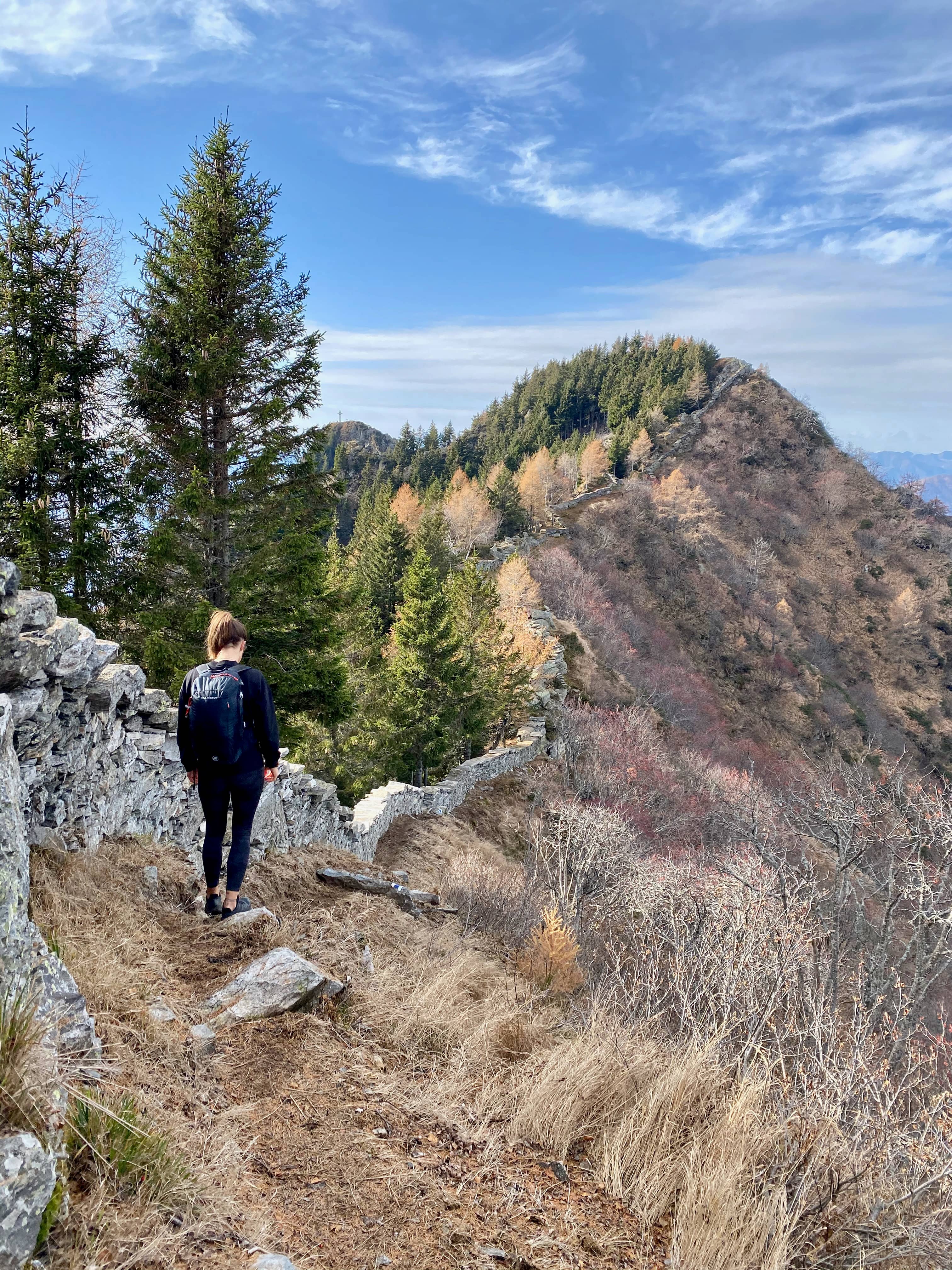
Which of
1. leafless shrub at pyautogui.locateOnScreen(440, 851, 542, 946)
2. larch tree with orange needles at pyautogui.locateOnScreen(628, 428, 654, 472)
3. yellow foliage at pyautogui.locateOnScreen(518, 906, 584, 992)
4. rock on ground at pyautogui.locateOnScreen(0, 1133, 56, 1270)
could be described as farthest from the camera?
larch tree with orange needles at pyautogui.locateOnScreen(628, 428, 654, 472)

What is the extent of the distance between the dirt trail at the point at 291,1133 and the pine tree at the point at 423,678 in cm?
1546

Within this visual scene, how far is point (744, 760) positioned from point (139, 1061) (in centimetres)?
4035

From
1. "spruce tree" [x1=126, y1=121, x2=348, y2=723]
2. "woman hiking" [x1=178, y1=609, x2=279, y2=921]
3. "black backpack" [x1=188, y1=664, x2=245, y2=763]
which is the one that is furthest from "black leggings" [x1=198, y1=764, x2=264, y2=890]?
"spruce tree" [x1=126, y1=121, x2=348, y2=723]

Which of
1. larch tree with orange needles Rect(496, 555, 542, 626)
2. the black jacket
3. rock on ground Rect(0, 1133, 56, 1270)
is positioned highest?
the black jacket

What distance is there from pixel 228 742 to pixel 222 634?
2.19 feet

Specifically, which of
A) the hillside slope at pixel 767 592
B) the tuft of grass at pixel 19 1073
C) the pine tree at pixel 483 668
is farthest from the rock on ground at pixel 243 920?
the hillside slope at pixel 767 592

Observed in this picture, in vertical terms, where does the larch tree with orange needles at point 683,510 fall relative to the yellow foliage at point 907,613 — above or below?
above

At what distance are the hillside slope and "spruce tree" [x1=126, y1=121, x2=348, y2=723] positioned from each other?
76.3ft

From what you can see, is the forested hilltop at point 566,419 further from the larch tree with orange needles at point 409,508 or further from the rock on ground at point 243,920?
the rock on ground at point 243,920

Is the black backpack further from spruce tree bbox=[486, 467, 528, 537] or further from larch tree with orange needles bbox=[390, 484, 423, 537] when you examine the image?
spruce tree bbox=[486, 467, 528, 537]

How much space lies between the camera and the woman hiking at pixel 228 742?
4035 millimetres

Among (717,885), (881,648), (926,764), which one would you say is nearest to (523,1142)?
(717,885)

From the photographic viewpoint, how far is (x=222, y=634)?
418 cm

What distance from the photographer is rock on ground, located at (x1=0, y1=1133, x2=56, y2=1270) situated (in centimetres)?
161
